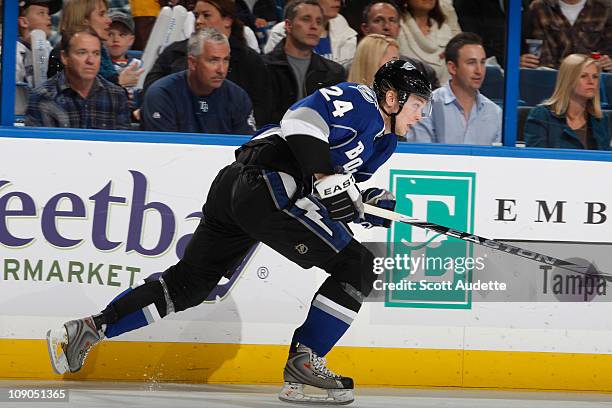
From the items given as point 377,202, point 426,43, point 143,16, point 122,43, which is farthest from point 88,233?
point 426,43

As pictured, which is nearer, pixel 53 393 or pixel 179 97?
pixel 53 393

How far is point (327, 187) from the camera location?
340 centimetres

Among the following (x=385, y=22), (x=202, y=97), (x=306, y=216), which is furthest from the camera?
(x=385, y=22)

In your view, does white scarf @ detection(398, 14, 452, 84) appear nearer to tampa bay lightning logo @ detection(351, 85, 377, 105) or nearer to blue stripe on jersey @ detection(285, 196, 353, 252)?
tampa bay lightning logo @ detection(351, 85, 377, 105)

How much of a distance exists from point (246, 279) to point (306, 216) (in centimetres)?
69

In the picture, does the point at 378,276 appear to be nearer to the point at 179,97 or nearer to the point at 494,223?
the point at 494,223

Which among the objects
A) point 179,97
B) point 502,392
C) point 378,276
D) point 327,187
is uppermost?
point 179,97

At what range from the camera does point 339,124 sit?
3451 millimetres

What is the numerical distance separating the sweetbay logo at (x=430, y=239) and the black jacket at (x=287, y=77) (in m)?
0.45

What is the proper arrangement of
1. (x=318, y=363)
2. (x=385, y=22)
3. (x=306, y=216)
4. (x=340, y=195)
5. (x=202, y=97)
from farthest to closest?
(x=385, y=22) < (x=202, y=97) < (x=318, y=363) < (x=306, y=216) < (x=340, y=195)

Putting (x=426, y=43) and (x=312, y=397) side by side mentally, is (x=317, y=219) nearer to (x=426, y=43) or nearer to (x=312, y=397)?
(x=312, y=397)

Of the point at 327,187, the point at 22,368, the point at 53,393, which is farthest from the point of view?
the point at 22,368

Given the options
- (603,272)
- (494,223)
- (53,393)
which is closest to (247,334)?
(53,393)

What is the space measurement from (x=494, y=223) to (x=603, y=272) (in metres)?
0.47
